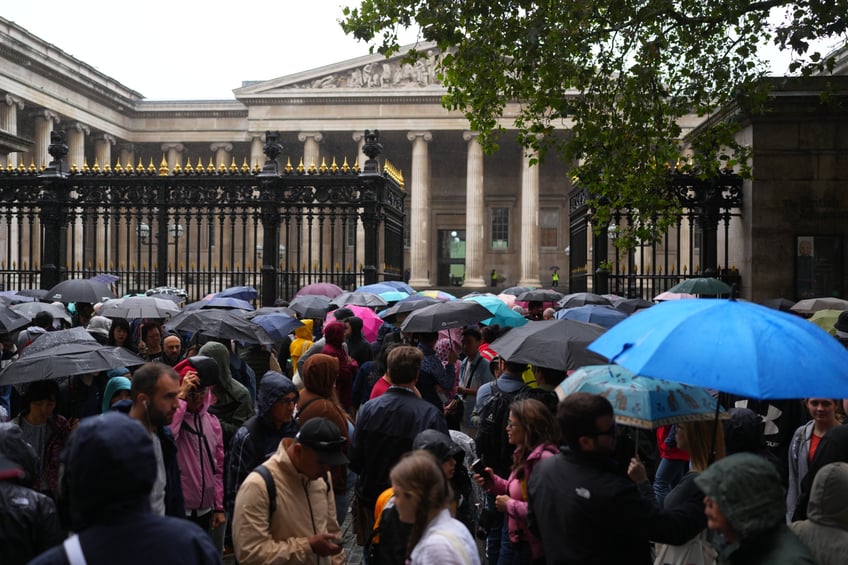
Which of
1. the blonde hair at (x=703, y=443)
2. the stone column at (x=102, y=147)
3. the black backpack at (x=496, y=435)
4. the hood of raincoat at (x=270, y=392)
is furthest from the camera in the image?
the stone column at (x=102, y=147)

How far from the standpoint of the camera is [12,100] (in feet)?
112

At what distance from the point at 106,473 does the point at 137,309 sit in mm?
8505

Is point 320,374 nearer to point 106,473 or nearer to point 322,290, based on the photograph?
point 106,473

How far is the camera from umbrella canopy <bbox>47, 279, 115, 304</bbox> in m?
11.3

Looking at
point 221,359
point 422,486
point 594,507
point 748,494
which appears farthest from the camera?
point 221,359

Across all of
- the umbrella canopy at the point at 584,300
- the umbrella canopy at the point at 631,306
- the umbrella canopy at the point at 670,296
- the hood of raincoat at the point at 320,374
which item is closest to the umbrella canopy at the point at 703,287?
the umbrella canopy at the point at 670,296

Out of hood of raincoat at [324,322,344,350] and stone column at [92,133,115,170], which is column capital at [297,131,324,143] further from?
hood of raincoat at [324,322,344,350]

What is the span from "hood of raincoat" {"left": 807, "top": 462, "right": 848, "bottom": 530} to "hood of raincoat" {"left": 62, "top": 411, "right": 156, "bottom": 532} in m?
2.71

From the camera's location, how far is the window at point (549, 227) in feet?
148

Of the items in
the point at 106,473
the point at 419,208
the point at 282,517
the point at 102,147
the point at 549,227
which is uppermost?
the point at 102,147

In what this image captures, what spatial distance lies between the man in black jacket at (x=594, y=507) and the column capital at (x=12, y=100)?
1406 inches

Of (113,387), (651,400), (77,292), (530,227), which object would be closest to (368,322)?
(77,292)

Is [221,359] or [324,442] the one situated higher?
[221,359]

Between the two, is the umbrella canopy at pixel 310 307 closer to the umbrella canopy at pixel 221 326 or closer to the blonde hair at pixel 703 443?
the umbrella canopy at pixel 221 326
